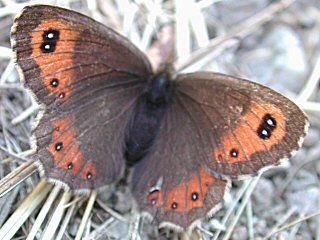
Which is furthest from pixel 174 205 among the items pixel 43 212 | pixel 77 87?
pixel 77 87

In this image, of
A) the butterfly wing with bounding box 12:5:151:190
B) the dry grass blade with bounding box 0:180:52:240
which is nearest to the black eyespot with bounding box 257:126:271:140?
the butterfly wing with bounding box 12:5:151:190

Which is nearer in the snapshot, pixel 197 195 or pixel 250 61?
pixel 197 195

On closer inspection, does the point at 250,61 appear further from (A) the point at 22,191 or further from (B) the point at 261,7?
(A) the point at 22,191

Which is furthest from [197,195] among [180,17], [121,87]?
[180,17]

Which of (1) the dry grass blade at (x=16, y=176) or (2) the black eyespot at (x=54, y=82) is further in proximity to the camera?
(1) the dry grass blade at (x=16, y=176)

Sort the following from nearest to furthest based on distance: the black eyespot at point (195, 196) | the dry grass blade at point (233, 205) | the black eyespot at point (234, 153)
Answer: the black eyespot at point (234, 153), the black eyespot at point (195, 196), the dry grass blade at point (233, 205)

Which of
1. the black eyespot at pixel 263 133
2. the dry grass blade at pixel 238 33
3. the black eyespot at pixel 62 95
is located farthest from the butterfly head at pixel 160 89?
the black eyespot at pixel 263 133

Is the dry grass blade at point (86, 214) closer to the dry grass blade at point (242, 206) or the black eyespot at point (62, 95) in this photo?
the black eyespot at point (62, 95)
